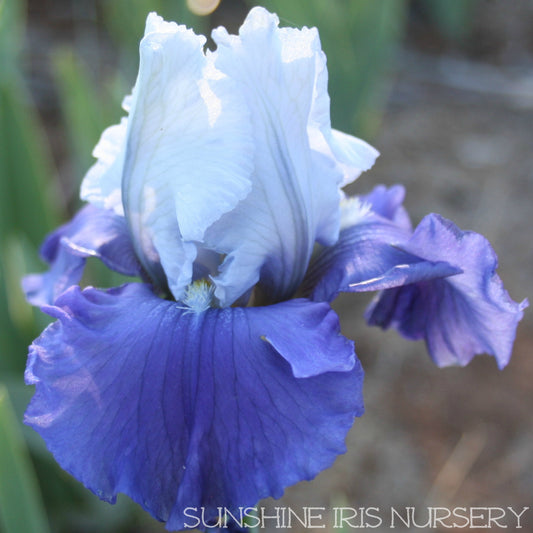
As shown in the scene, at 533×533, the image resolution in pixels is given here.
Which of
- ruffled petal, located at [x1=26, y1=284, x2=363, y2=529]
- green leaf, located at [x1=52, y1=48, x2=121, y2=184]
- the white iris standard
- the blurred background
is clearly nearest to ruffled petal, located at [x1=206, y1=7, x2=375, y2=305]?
the white iris standard

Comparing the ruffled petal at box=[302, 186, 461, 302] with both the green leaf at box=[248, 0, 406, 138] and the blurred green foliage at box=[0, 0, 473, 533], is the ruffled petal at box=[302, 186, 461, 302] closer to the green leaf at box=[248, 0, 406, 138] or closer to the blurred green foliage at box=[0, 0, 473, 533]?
the blurred green foliage at box=[0, 0, 473, 533]

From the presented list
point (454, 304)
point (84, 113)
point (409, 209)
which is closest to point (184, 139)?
point (454, 304)

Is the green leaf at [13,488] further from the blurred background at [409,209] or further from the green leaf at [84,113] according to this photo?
the green leaf at [84,113]

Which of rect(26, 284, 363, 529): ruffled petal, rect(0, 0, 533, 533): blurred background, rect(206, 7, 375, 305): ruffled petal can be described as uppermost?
rect(206, 7, 375, 305): ruffled petal

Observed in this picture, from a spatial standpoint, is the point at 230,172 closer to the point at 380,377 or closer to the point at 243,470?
the point at 243,470

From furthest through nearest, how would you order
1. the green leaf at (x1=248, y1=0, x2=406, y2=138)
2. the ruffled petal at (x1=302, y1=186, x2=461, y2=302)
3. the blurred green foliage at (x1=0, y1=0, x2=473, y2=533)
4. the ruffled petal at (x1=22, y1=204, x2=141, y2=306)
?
1. the green leaf at (x1=248, y1=0, x2=406, y2=138)
2. the blurred green foliage at (x1=0, y1=0, x2=473, y2=533)
3. the ruffled petal at (x1=22, y1=204, x2=141, y2=306)
4. the ruffled petal at (x1=302, y1=186, x2=461, y2=302)

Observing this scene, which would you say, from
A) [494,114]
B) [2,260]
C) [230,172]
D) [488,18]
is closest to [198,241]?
[230,172]

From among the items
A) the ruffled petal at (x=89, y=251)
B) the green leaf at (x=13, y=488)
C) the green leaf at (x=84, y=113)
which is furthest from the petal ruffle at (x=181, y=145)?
the green leaf at (x=84, y=113)
